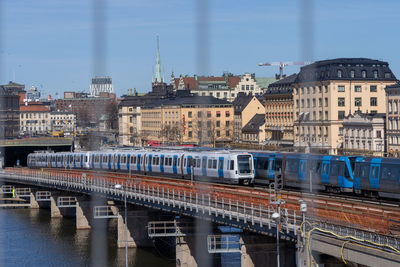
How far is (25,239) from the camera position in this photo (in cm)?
6606

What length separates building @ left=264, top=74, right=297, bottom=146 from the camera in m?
119

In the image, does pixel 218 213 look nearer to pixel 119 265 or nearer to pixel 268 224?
pixel 268 224

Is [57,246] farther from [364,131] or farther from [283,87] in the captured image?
[283,87]

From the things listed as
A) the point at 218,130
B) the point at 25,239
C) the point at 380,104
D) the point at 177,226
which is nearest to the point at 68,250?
the point at 25,239

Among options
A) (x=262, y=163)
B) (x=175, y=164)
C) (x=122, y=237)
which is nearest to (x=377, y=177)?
(x=262, y=163)

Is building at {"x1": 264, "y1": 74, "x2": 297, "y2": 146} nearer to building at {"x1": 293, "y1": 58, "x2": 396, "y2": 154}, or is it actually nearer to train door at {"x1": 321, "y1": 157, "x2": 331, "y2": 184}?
building at {"x1": 293, "y1": 58, "x2": 396, "y2": 154}

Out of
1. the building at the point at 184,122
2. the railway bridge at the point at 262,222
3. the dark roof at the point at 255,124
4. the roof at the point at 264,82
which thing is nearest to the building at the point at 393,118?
the building at the point at 184,122

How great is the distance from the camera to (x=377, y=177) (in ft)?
130

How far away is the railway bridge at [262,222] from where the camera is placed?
2832 cm

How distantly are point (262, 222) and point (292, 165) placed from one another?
37.1ft

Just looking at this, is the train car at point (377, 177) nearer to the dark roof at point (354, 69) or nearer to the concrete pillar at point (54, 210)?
the concrete pillar at point (54, 210)

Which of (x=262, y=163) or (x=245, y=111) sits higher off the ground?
(x=245, y=111)

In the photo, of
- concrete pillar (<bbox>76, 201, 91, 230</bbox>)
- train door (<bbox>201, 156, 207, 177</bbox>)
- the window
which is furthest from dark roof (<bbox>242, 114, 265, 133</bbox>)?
train door (<bbox>201, 156, 207, 177</bbox>)

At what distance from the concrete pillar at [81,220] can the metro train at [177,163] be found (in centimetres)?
438
